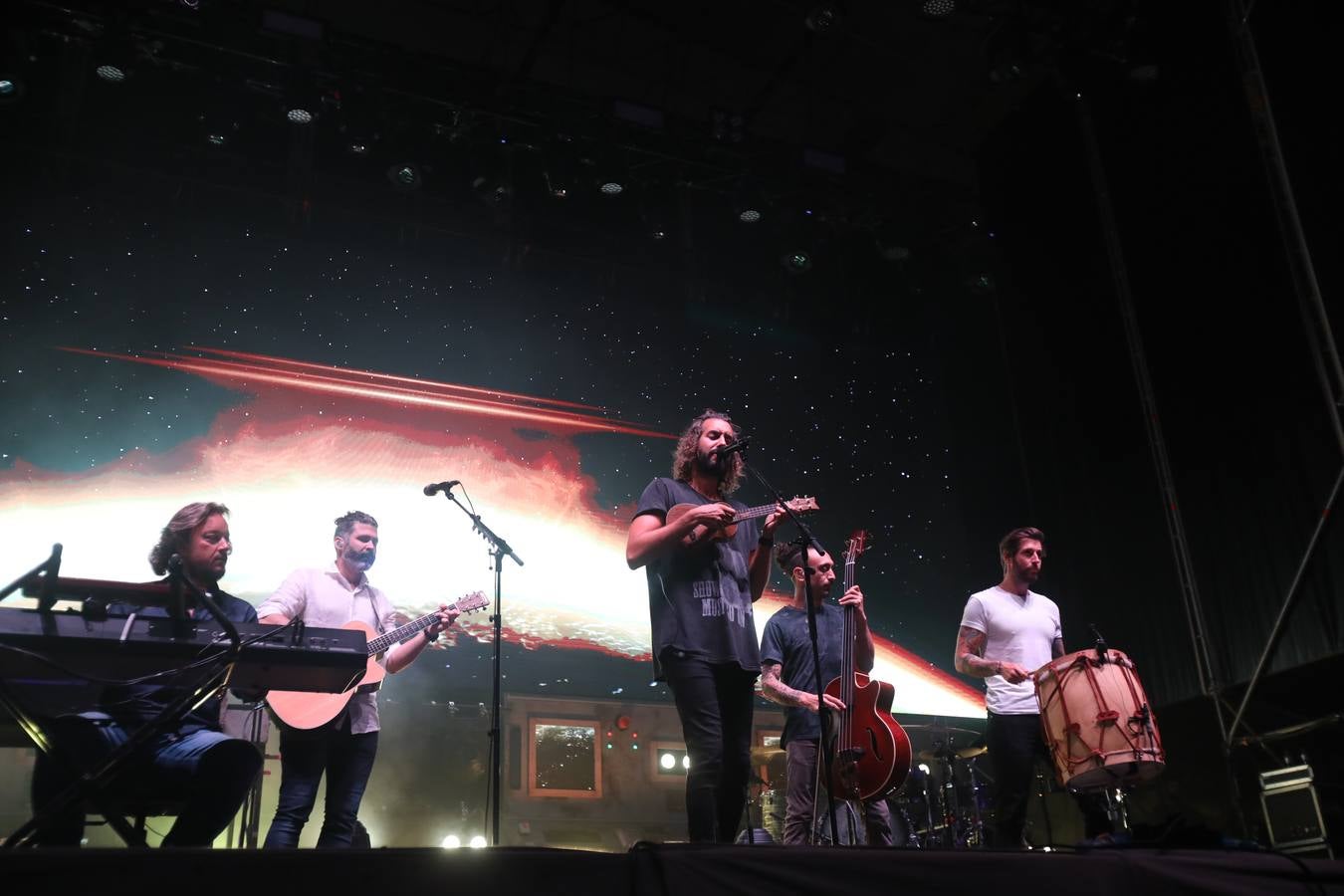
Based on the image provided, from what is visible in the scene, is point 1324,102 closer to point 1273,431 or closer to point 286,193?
point 1273,431

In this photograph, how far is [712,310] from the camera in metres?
10.1

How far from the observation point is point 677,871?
226 cm

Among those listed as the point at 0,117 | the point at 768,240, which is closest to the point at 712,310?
the point at 768,240

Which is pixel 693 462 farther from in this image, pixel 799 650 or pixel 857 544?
pixel 799 650

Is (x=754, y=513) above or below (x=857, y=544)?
below

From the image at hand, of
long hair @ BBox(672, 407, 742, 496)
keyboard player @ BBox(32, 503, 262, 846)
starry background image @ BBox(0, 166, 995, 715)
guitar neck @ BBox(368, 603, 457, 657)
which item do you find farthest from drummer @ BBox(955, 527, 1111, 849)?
starry background image @ BBox(0, 166, 995, 715)

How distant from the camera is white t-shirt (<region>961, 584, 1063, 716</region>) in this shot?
5258 mm

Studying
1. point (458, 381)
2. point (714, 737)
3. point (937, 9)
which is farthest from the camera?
point (458, 381)

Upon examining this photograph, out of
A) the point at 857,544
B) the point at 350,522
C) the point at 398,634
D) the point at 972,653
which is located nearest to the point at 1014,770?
the point at 972,653

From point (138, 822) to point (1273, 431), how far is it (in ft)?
24.1

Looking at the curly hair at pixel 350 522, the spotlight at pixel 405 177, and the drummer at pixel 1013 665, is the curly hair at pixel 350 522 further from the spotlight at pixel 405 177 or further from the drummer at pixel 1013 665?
the spotlight at pixel 405 177

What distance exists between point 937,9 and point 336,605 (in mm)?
6709

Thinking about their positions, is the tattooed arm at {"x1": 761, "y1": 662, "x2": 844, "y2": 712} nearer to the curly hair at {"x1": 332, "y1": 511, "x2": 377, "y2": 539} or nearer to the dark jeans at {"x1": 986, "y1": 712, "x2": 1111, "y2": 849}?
the dark jeans at {"x1": 986, "y1": 712, "x2": 1111, "y2": 849}

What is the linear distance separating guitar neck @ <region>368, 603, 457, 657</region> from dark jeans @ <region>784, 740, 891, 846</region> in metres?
2.02
